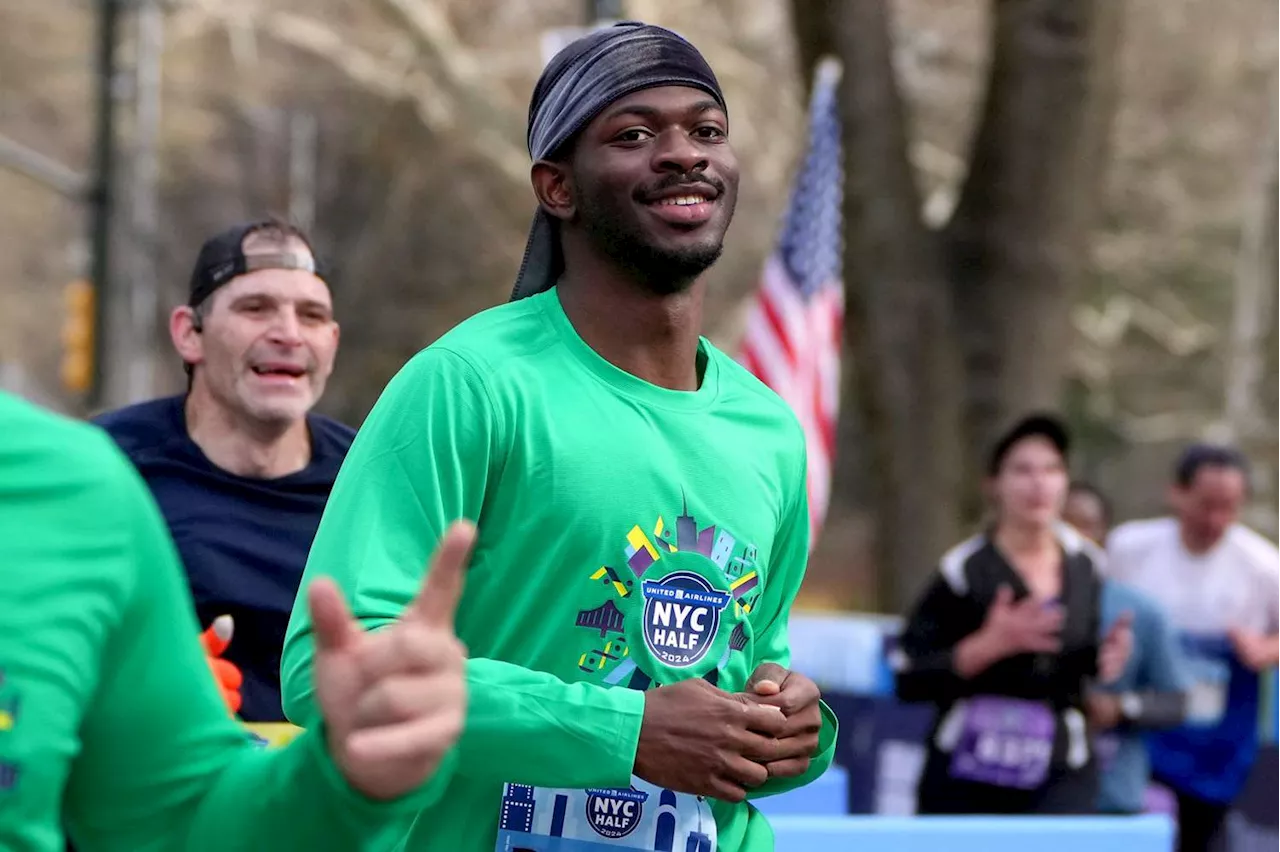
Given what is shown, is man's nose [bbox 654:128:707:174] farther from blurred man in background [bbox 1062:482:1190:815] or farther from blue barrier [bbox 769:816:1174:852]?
blurred man in background [bbox 1062:482:1190:815]

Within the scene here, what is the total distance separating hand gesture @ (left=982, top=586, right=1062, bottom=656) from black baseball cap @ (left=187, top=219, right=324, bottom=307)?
8.45 ft

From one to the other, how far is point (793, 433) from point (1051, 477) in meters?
3.65

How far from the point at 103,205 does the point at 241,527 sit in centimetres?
1893

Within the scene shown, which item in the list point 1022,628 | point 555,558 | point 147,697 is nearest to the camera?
point 147,697

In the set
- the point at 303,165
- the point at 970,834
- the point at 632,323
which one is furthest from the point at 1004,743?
the point at 303,165

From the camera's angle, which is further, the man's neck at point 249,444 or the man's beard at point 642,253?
the man's neck at point 249,444

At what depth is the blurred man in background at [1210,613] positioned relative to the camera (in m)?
8.47

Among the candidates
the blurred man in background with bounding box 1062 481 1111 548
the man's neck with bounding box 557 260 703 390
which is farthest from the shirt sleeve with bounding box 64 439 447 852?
the blurred man in background with bounding box 1062 481 1111 548

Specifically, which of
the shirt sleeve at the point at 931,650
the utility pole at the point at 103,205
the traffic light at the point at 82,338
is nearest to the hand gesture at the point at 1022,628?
the shirt sleeve at the point at 931,650

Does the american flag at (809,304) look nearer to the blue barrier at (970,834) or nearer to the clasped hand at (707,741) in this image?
the blue barrier at (970,834)

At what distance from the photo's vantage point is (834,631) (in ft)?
34.6

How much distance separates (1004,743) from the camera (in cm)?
659

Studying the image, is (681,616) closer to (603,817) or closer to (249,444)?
(603,817)

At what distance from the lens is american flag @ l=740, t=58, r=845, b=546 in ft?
33.2
